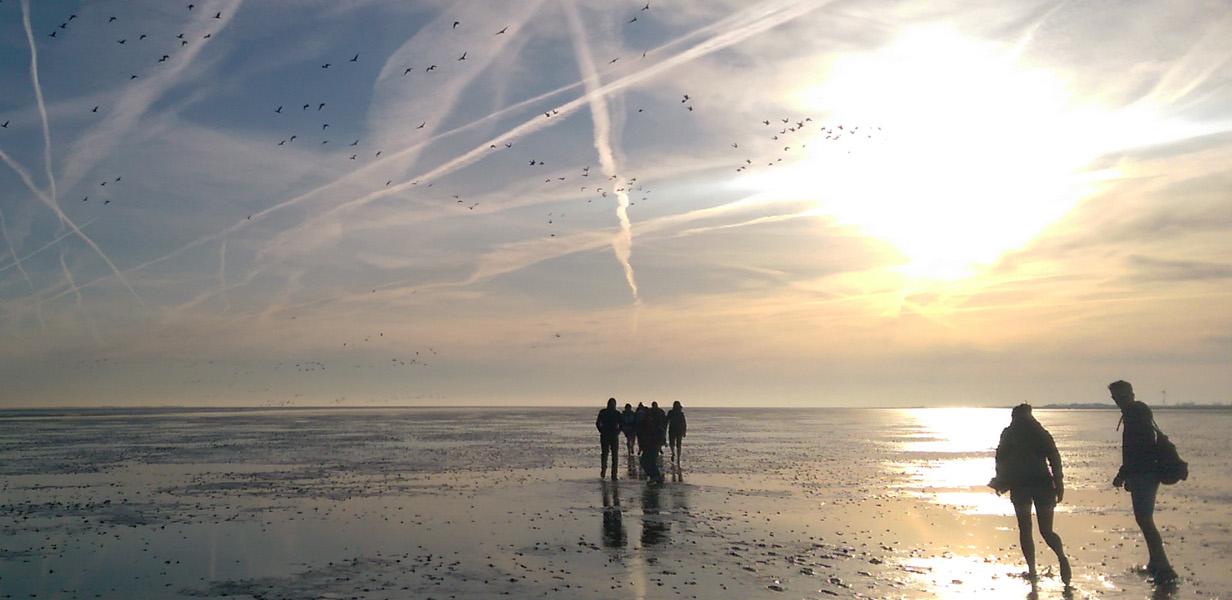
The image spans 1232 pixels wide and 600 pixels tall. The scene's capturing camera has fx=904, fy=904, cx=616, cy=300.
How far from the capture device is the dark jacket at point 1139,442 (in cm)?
1358

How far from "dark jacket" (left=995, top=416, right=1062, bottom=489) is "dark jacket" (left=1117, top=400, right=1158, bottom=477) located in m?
1.24

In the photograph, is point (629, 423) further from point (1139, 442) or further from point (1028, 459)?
point (1139, 442)

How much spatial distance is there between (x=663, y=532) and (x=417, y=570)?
5.67 metres

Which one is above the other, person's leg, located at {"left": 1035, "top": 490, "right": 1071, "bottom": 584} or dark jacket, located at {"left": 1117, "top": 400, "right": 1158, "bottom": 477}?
dark jacket, located at {"left": 1117, "top": 400, "right": 1158, "bottom": 477}

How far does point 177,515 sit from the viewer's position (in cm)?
2125

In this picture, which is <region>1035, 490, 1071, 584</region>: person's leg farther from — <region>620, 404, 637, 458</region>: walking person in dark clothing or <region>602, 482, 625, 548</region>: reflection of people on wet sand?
<region>620, 404, 637, 458</region>: walking person in dark clothing

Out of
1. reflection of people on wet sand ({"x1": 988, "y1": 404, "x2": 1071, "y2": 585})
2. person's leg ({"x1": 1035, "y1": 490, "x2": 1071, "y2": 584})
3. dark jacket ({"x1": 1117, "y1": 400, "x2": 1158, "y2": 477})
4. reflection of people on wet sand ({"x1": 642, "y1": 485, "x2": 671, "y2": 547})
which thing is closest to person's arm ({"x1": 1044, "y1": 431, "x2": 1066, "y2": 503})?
reflection of people on wet sand ({"x1": 988, "y1": 404, "x2": 1071, "y2": 585})

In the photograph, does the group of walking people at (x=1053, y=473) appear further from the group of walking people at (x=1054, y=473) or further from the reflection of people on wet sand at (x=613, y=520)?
the reflection of people on wet sand at (x=613, y=520)

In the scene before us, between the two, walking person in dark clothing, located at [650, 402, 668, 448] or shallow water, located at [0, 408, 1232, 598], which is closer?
shallow water, located at [0, 408, 1232, 598]

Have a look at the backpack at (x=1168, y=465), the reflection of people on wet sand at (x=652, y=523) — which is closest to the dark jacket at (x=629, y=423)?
the reflection of people on wet sand at (x=652, y=523)

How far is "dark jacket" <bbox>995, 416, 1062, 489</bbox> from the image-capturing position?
13.2m

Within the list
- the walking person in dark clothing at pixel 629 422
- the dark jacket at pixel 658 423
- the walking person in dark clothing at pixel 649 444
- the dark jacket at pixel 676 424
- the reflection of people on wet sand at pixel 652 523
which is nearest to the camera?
the reflection of people on wet sand at pixel 652 523

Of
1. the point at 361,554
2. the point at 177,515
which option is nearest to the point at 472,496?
the point at 177,515

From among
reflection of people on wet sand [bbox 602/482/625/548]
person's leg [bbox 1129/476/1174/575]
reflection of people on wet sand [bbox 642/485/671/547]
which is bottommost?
reflection of people on wet sand [bbox 642/485/671/547]
